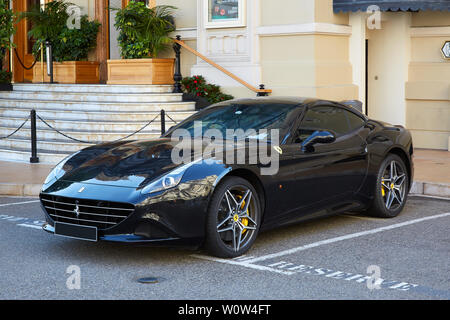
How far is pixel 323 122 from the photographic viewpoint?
7.71m

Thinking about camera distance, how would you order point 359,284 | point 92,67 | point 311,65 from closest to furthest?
point 359,284 → point 311,65 → point 92,67

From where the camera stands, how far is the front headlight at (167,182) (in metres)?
6.05

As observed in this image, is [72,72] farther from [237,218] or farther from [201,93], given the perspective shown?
[237,218]

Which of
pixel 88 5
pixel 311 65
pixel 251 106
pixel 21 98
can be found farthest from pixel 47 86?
pixel 251 106

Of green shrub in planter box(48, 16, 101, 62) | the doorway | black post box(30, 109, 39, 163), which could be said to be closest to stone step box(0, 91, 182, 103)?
green shrub in planter box(48, 16, 101, 62)

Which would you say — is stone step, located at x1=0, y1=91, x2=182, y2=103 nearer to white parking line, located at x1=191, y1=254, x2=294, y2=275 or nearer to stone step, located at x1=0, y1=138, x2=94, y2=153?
stone step, located at x1=0, y1=138, x2=94, y2=153

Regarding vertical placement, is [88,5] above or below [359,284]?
above

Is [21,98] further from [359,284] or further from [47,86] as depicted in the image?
[359,284]

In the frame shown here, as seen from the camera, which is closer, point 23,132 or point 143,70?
point 23,132

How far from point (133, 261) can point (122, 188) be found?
0.66m

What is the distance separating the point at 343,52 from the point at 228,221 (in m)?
9.77

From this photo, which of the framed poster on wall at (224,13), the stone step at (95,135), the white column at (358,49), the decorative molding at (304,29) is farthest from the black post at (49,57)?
the white column at (358,49)

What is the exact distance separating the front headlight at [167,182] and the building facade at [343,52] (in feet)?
28.8

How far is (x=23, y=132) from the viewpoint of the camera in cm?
1522
